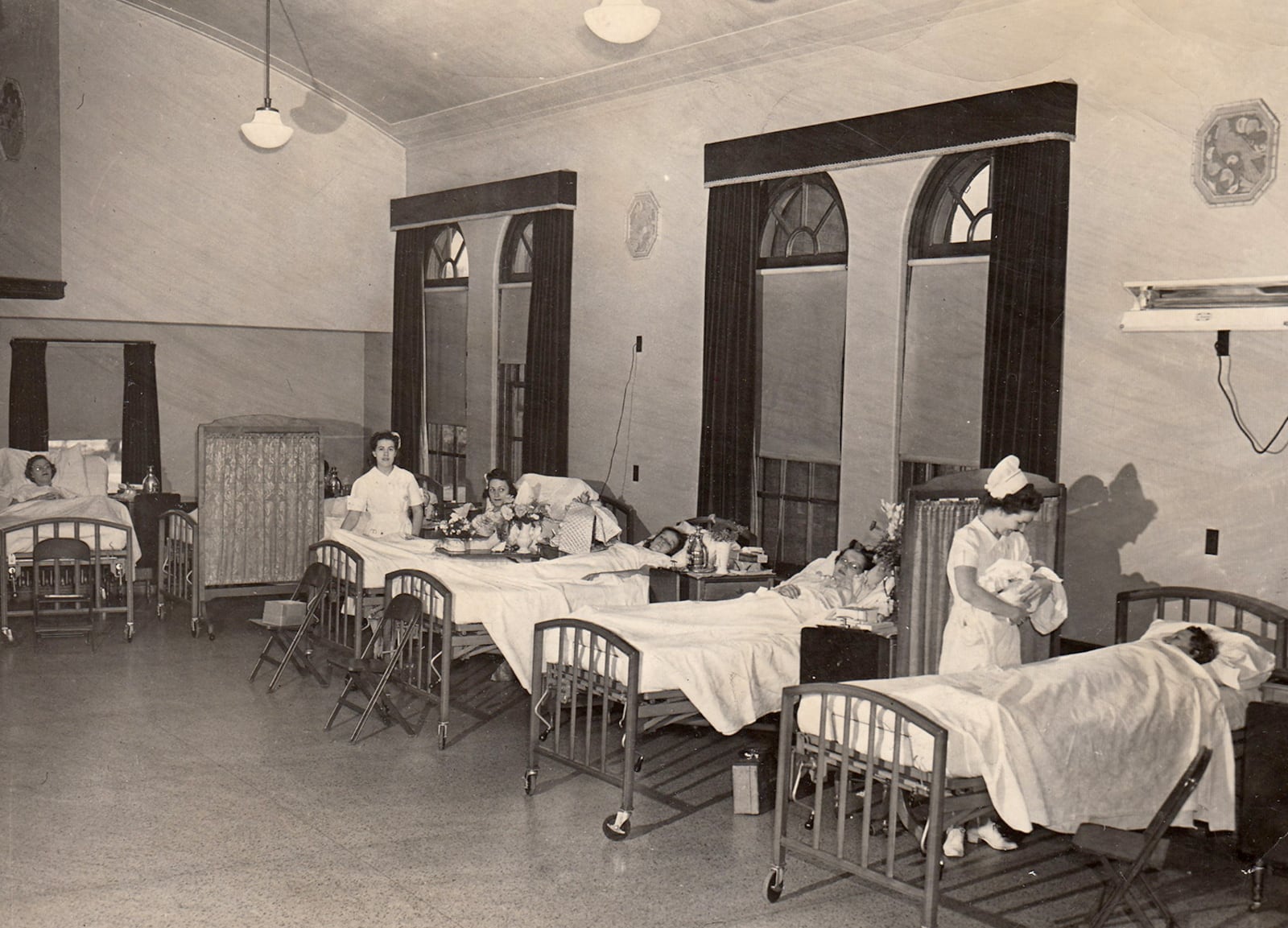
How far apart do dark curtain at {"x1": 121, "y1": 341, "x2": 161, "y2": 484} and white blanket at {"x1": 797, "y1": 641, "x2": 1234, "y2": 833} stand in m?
9.74

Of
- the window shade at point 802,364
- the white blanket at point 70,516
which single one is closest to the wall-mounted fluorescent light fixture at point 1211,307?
the window shade at point 802,364

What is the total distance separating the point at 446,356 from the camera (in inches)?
505

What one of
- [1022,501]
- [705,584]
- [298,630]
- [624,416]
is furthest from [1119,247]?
[298,630]

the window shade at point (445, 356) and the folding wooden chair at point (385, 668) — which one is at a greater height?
the window shade at point (445, 356)

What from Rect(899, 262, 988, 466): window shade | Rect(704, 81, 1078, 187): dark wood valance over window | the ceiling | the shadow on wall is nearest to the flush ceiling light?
the ceiling

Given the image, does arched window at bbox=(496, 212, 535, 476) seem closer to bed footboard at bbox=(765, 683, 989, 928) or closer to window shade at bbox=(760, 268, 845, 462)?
window shade at bbox=(760, 268, 845, 462)

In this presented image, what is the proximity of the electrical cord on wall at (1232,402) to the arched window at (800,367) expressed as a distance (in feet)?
9.04

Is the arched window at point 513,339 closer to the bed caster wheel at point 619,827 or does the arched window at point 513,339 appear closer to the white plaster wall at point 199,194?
the white plaster wall at point 199,194

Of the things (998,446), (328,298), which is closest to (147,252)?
(328,298)

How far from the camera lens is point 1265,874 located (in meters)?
5.18

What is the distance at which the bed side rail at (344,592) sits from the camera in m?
7.72

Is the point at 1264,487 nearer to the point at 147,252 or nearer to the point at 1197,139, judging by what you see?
the point at 1197,139

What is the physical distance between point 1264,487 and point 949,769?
8.38ft

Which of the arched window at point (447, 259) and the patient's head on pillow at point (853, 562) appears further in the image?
the arched window at point (447, 259)
